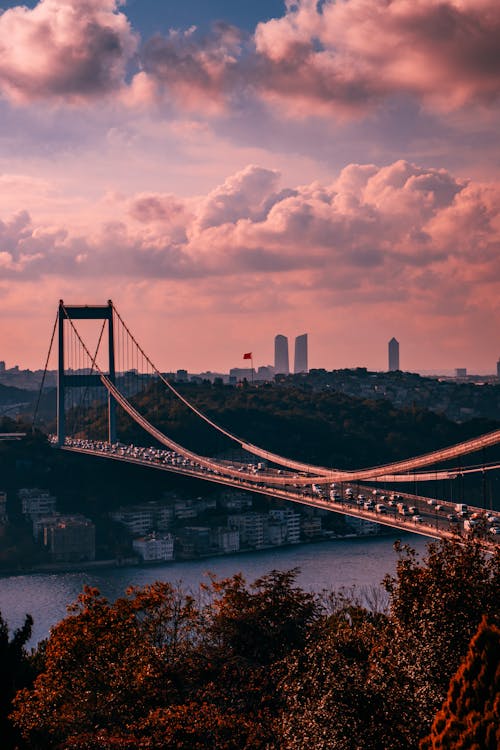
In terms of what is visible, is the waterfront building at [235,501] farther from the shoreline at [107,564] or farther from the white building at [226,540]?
the shoreline at [107,564]

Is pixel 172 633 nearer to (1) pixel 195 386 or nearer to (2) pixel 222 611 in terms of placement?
(2) pixel 222 611

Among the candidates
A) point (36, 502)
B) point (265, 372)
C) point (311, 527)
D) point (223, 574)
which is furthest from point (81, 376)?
point (265, 372)

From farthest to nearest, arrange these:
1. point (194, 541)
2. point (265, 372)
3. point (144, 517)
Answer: point (265, 372)
point (144, 517)
point (194, 541)

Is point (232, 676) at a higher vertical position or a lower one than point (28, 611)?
higher

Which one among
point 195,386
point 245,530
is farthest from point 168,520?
point 195,386

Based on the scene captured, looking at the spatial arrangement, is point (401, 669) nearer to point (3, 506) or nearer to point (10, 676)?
point (10, 676)

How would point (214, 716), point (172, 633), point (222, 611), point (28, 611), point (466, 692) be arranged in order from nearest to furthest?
1. point (466, 692)
2. point (214, 716)
3. point (172, 633)
4. point (222, 611)
5. point (28, 611)

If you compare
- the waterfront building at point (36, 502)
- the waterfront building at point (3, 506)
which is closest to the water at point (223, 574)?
the waterfront building at point (3, 506)
